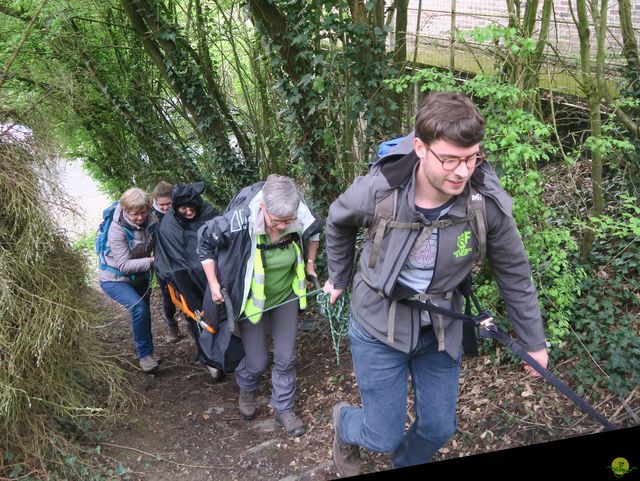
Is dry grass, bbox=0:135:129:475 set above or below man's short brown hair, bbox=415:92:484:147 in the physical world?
below

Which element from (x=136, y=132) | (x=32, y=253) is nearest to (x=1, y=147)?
(x=32, y=253)

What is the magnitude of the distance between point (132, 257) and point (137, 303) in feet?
1.36

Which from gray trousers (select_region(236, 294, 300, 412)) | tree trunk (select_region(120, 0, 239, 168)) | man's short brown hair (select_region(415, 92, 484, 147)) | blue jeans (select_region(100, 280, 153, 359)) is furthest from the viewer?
tree trunk (select_region(120, 0, 239, 168))

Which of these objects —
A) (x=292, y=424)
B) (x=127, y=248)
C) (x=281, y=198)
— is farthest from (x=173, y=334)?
(x=281, y=198)

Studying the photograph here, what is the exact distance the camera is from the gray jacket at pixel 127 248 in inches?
194

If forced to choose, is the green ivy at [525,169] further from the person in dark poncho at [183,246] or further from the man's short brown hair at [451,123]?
the person in dark poncho at [183,246]

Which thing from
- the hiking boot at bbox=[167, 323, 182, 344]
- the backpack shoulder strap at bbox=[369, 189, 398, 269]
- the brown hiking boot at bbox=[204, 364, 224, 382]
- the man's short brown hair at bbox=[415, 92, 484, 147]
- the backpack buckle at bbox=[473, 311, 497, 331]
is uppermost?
the man's short brown hair at bbox=[415, 92, 484, 147]

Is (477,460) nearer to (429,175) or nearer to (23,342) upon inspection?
(429,175)

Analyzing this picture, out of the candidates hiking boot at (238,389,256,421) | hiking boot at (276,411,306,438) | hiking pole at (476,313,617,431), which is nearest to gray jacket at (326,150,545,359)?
hiking pole at (476,313,617,431)

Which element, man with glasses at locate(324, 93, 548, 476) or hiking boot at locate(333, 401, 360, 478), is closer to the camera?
man with glasses at locate(324, 93, 548, 476)

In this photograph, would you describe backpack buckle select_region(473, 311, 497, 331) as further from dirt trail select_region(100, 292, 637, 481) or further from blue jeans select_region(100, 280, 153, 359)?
blue jeans select_region(100, 280, 153, 359)

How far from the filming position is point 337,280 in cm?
307

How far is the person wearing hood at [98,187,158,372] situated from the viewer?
4.93 metres

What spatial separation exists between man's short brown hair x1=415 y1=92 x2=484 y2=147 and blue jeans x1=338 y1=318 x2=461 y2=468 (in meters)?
0.98
